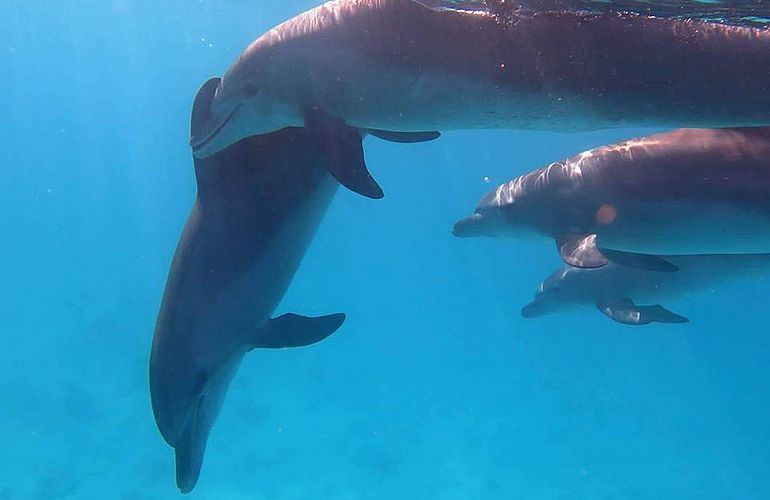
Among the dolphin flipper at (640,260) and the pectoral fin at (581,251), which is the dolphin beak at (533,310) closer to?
the pectoral fin at (581,251)

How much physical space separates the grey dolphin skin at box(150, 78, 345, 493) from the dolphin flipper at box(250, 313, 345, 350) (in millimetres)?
278

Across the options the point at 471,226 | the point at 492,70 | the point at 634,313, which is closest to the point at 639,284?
the point at 634,313

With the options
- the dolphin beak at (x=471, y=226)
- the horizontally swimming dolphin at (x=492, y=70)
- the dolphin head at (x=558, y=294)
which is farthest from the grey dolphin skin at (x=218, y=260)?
the dolphin head at (x=558, y=294)

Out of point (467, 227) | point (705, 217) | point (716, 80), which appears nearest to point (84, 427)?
point (467, 227)

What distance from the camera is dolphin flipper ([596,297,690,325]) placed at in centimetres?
1067

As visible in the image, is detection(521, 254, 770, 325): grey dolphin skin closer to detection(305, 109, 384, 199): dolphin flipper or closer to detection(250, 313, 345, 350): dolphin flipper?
detection(250, 313, 345, 350): dolphin flipper

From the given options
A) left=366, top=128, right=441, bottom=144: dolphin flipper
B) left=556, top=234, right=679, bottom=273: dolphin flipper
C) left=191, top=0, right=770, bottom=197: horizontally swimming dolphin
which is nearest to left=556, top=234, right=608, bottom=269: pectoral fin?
left=556, top=234, right=679, bottom=273: dolphin flipper

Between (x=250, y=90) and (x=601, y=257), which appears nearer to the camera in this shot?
(x=250, y=90)

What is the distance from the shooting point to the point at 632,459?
1179 inches

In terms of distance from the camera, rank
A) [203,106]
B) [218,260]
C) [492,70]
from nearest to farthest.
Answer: [492,70]
[203,106]
[218,260]

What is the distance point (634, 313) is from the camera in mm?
11016

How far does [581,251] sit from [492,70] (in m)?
3.79

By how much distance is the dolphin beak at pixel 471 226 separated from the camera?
31.2 ft

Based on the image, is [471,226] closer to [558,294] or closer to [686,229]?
[686,229]
